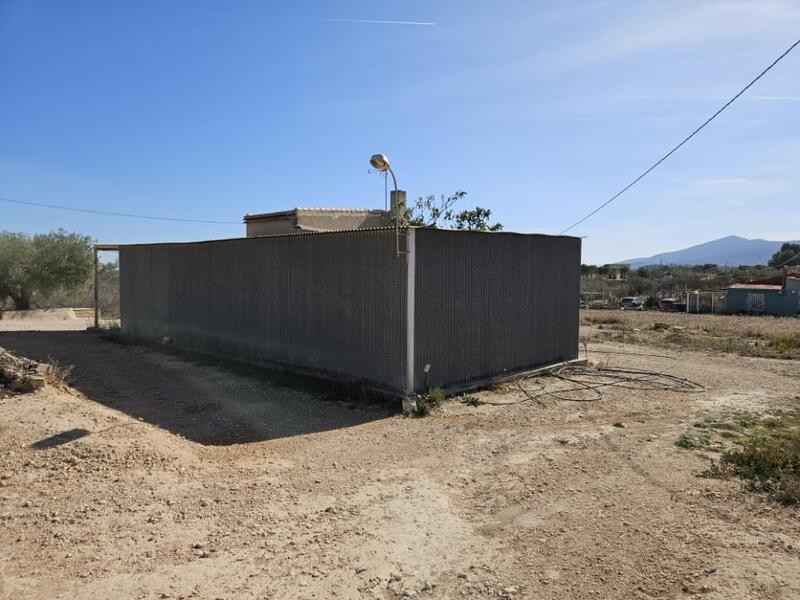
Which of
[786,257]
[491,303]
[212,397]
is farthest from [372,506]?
[786,257]

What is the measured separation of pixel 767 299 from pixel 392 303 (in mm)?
29336

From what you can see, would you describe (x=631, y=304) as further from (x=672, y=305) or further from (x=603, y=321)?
(x=603, y=321)

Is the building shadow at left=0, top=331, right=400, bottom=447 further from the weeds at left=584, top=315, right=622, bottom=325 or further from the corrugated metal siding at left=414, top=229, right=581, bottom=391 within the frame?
the weeds at left=584, top=315, right=622, bottom=325

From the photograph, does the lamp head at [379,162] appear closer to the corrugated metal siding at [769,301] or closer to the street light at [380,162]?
the street light at [380,162]

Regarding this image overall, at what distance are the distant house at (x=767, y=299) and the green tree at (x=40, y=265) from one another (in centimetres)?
3425

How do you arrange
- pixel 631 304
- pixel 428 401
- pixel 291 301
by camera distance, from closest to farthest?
pixel 428 401 < pixel 291 301 < pixel 631 304

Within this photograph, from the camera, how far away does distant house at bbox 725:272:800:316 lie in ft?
92.8

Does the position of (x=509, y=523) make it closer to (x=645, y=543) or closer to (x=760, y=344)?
(x=645, y=543)

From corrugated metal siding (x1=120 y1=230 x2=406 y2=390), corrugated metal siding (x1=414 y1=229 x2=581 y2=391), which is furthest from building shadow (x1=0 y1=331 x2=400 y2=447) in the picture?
corrugated metal siding (x1=414 y1=229 x2=581 y2=391)

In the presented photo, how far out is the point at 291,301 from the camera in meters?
9.86

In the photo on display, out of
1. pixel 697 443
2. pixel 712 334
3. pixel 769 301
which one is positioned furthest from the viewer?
pixel 769 301

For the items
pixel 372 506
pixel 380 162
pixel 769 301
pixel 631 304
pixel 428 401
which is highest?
pixel 380 162

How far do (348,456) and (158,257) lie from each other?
10.9 metres

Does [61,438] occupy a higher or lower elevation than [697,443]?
higher
